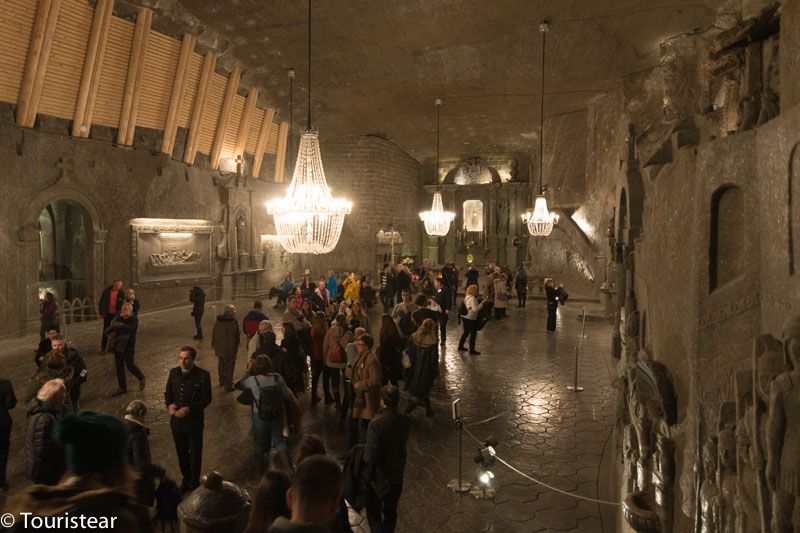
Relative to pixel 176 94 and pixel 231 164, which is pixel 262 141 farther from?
pixel 176 94

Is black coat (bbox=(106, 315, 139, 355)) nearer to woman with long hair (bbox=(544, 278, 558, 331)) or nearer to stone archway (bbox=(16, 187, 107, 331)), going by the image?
stone archway (bbox=(16, 187, 107, 331))

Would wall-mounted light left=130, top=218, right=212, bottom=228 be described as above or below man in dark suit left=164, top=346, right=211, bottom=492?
above

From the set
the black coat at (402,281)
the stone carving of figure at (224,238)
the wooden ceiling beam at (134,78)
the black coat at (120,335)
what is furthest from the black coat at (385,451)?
the stone carving of figure at (224,238)

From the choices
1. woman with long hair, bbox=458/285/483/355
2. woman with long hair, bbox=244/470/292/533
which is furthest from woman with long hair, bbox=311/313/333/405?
woman with long hair, bbox=244/470/292/533

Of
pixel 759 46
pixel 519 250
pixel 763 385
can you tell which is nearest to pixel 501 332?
pixel 759 46

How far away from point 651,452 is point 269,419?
2.81 meters

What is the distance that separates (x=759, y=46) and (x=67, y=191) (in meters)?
12.2

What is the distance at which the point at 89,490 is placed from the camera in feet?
5.42

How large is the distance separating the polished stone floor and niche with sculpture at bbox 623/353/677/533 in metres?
0.66

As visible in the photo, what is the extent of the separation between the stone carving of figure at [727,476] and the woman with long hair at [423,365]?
144 inches

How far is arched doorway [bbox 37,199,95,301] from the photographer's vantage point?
13023 millimetres

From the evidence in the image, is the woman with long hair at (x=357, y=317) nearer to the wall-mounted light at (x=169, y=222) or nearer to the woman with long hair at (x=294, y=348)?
the woman with long hair at (x=294, y=348)

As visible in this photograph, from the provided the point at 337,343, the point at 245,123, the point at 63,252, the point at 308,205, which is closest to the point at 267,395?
the point at 337,343

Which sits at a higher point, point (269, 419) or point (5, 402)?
point (5, 402)
